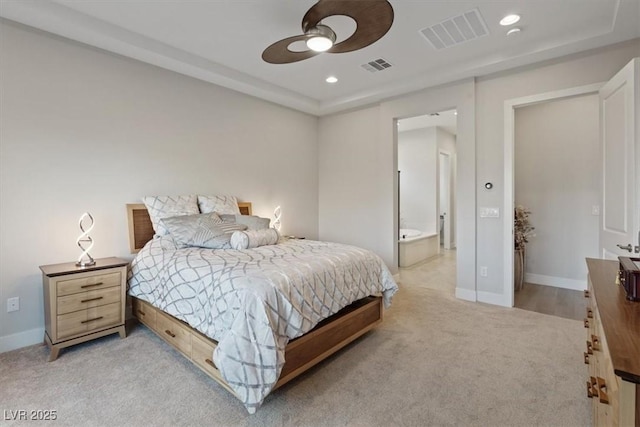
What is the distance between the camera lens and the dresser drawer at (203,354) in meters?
1.98

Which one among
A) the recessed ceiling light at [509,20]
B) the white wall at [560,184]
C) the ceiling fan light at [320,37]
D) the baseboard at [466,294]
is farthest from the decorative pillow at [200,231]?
the white wall at [560,184]

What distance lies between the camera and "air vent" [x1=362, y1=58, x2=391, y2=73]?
3.53 metres

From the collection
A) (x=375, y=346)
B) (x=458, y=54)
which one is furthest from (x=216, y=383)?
(x=458, y=54)

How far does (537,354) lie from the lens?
246 centimetres

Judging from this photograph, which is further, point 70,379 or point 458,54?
point 458,54

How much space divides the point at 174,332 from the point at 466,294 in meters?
3.30

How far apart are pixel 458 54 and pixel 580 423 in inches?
132

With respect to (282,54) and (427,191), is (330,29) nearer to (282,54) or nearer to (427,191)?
(282,54)

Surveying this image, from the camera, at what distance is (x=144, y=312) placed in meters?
2.88

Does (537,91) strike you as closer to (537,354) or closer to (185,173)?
(537,354)

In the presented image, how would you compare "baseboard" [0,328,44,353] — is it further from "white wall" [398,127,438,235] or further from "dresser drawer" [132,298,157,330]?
"white wall" [398,127,438,235]

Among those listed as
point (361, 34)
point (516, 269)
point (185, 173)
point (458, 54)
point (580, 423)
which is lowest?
point (580, 423)

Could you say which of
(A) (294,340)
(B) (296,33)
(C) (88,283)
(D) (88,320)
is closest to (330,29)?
(B) (296,33)

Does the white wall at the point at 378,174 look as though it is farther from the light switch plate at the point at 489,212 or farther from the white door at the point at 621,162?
the white door at the point at 621,162
